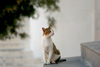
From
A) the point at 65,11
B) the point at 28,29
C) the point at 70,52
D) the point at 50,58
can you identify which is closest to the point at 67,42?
the point at 70,52

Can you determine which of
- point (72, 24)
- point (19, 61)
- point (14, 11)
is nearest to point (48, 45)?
point (14, 11)

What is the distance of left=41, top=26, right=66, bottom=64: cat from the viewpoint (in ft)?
3.31

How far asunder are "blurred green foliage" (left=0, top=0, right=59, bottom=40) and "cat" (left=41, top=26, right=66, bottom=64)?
38.9 inches

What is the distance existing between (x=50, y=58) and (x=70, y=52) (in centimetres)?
143

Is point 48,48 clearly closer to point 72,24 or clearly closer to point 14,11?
point 14,11

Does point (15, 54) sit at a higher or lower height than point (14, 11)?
lower

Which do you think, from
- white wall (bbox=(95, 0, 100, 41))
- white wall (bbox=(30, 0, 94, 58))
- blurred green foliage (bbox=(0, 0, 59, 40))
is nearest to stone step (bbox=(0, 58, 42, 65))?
white wall (bbox=(30, 0, 94, 58))

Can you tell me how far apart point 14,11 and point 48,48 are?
3.50 ft

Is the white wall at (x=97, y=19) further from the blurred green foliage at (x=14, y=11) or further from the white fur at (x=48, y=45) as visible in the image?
the white fur at (x=48, y=45)

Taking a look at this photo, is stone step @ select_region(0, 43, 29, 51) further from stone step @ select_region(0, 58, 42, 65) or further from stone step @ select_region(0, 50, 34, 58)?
stone step @ select_region(0, 58, 42, 65)

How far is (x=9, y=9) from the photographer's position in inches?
72.9

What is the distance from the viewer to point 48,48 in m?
1.02

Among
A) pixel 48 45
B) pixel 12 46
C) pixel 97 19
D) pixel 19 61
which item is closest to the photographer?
pixel 48 45

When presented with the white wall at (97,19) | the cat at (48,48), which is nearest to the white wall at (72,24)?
the white wall at (97,19)
